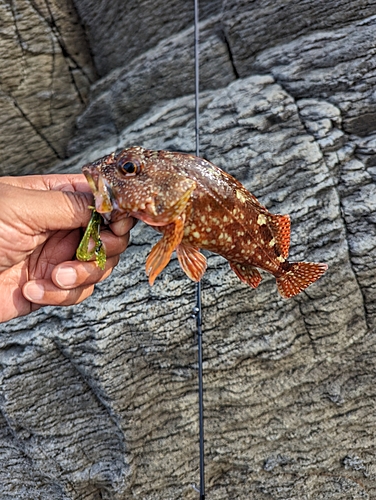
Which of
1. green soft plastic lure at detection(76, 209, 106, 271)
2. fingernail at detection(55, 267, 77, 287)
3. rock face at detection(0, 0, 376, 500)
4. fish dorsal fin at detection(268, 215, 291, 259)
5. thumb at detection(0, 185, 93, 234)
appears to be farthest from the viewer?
rock face at detection(0, 0, 376, 500)

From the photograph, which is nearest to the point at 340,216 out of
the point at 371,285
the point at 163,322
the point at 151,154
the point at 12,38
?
the point at 371,285

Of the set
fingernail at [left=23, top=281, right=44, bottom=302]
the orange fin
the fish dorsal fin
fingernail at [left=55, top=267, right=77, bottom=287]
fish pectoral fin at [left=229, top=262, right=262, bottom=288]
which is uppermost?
fingernail at [left=55, top=267, right=77, bottom=287]

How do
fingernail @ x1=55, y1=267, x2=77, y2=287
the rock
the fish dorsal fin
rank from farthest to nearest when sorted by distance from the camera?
the rock < fingernail @ x1=55, y1=267, x2=77, y2=287 < the fish dorsal fin

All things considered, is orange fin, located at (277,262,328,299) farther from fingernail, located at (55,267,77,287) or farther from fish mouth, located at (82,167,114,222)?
fingernail, located at (55,267,77,287)

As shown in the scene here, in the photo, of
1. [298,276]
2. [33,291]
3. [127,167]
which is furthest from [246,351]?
[127,167]

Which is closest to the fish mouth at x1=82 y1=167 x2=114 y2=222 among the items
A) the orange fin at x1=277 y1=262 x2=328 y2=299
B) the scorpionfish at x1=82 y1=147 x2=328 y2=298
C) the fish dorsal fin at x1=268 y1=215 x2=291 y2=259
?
the scorpionfish at x1=82 y1=147 x2=328 y2=298

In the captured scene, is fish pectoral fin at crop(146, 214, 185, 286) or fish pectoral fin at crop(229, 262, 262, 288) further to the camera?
fish pectoral fin at crop(229, 262, 262, 288)

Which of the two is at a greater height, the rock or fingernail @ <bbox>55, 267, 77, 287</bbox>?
the rock
